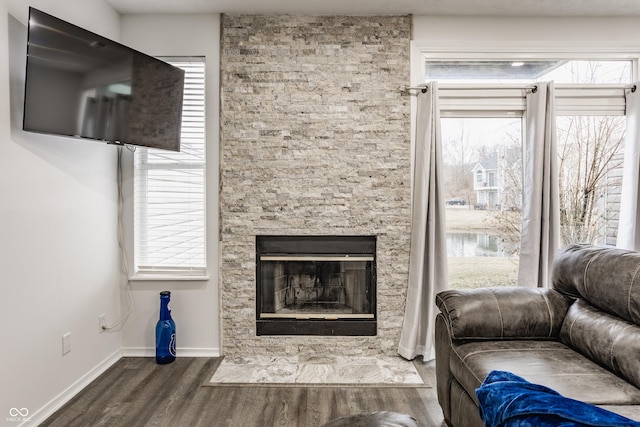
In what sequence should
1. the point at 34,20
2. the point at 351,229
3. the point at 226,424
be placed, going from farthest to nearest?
the point at 351,229
the point at 226,424
the point at 34,20

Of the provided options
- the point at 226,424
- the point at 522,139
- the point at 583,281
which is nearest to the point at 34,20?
the point at 226,424

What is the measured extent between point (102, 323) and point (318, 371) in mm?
1628

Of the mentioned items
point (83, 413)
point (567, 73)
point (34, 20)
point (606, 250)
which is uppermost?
point (567, 73)

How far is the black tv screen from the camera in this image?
82.2 inches

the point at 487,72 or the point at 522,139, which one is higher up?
the point at 487,72

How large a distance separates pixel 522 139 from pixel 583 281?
5.27 feet

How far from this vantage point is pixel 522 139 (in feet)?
11.1

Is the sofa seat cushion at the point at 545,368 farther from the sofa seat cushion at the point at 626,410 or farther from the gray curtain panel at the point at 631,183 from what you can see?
the gray curtain panel at the point at 631,183

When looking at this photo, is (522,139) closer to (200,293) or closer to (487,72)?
(487,72)

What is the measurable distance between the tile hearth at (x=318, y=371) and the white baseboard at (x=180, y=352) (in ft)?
0.46

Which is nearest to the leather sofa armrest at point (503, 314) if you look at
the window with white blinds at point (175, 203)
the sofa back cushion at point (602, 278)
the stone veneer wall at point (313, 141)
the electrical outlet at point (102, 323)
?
the sofa back cushion at point (602, 278)

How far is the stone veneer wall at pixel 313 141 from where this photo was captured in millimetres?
3227

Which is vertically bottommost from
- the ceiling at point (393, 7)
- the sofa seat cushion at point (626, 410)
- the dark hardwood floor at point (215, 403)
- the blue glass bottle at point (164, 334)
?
the dark hardwood floor at point (215, 403)

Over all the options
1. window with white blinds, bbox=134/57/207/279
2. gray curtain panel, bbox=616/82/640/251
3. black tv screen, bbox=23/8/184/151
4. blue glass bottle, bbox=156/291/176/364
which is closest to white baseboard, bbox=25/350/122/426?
blue glass bottle, bbox=156/291/176/364
